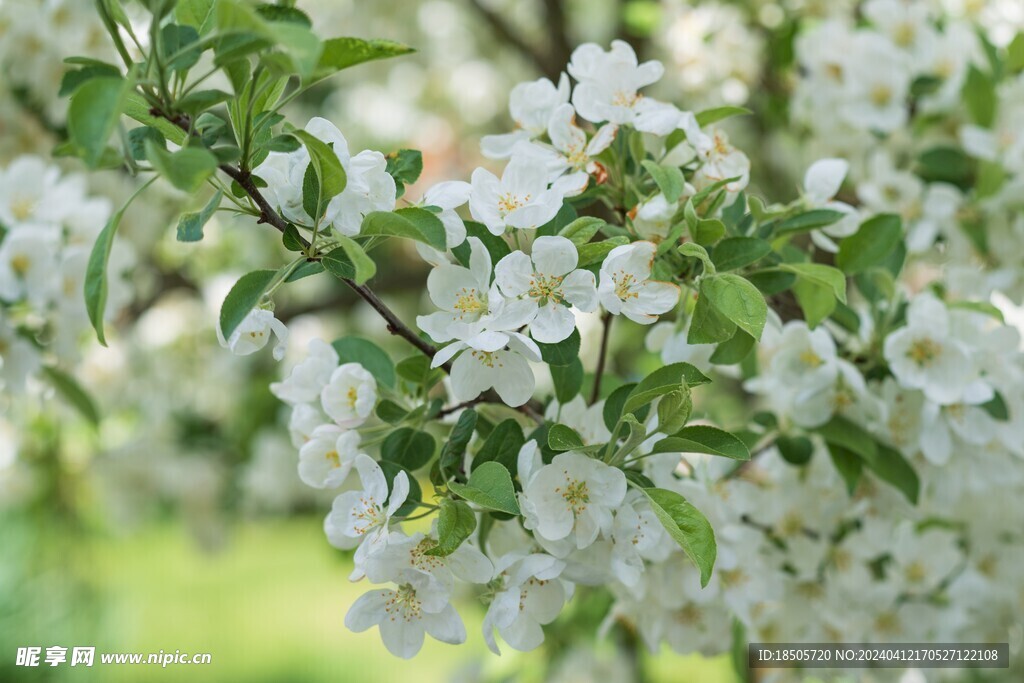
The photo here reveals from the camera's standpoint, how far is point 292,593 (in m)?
3.87

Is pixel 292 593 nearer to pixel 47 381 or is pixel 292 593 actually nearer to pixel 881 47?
pixel 47 381

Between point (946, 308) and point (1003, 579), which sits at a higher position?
point (946, 308)

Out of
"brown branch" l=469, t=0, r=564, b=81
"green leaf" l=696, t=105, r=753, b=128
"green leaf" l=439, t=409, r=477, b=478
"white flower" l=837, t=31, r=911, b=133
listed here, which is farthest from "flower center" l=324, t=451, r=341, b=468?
"brown branch" l=469, t=0, r=564, b=81

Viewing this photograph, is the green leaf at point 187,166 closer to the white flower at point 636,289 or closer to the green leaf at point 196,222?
the green leaf at point 196,222

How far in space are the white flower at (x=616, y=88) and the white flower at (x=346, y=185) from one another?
0.21 meters

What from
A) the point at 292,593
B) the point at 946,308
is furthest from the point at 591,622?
the point at 292,593

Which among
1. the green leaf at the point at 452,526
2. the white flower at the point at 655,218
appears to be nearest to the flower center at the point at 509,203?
the white flower at the point at 655,218

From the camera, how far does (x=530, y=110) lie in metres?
0.79

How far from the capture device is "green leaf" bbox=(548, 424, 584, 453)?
622mm

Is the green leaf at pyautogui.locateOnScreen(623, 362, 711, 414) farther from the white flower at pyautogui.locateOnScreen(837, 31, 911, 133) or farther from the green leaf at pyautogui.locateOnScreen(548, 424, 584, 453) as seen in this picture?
the white flower at pyautogui.locateOnScreen(837, 31, 911, 133)

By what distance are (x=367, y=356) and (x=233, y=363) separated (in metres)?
1.56

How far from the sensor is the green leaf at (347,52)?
54 cm

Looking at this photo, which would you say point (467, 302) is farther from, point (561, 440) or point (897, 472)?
point (897, 472)

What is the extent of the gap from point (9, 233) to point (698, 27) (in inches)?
57.4
